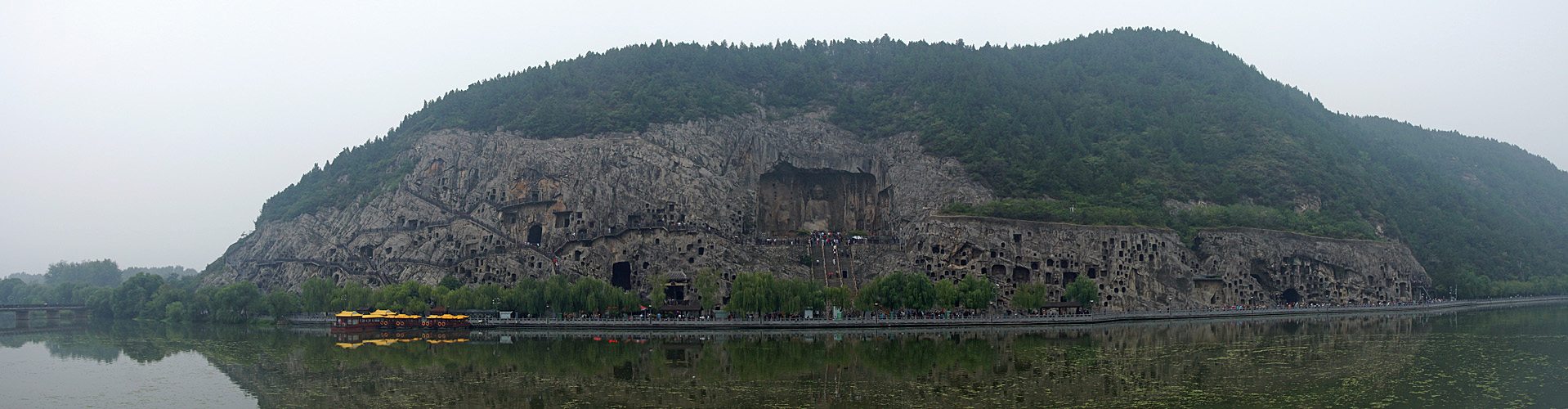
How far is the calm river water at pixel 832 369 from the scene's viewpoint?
39.7 metres

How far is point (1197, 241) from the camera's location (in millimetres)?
98062

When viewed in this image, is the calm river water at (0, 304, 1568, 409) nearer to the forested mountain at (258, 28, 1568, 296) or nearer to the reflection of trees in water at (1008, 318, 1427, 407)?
the reflection of trees in water at (1008, 318, 1427, 407)

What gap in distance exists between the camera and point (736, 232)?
105m

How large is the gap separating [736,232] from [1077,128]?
4444 centimetres

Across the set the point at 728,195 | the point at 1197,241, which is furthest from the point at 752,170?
the point at 1197,241

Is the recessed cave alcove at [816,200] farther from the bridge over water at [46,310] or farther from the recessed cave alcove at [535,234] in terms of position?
the bridge over water at [46,310]

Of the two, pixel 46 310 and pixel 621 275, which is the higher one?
pixel 621 275

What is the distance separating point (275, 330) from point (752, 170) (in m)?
49.9

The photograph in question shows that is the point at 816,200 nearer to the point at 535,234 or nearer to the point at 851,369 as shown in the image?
the point at 535,234

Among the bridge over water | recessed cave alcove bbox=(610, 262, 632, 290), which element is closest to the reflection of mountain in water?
recessed cave alcove bbox=(610, 262, 632, 290)

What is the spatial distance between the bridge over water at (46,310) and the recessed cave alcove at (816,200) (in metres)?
75.3

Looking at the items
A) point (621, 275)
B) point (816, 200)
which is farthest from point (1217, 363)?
point (816, 200)

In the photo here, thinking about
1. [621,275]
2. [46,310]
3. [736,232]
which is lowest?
[46,310]

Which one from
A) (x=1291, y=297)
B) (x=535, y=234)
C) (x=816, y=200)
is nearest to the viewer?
(x=1291, y=297)
